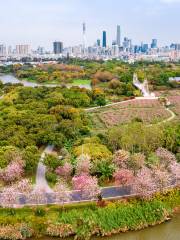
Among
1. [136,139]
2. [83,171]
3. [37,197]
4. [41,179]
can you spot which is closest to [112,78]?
[136,139]

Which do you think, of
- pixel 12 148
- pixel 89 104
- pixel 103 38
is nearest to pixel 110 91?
pixel 89 104

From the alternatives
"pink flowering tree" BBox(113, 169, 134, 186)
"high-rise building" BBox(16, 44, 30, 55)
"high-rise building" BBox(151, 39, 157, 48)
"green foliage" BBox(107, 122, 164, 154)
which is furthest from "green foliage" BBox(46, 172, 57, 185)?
"high-rise building" BBox(151, 39, 157, 48)

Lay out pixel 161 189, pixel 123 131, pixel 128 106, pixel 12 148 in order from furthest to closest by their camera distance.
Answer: pixel 128 106, pixel 123 131, pixel 12 148, pixel 161 189

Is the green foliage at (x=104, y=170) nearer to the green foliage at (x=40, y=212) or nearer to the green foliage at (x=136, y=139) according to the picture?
the green foliage at (x=136, y=139)

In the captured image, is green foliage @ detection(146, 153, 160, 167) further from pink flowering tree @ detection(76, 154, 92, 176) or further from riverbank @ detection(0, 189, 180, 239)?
pink flowering tree @ detection(76, 154, 92, 176)

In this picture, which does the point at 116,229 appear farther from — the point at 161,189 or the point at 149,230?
the point at 161,189
